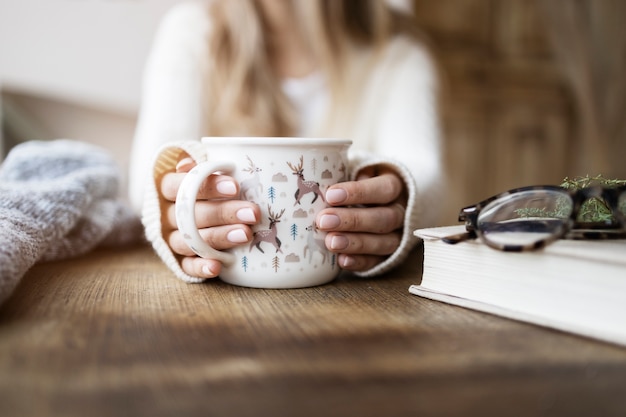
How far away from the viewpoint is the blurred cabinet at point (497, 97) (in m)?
1.75

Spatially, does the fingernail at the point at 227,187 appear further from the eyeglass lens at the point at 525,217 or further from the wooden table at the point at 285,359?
the eyeglass lens at the point at 525,217

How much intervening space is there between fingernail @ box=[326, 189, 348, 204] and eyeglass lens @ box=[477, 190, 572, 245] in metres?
0.12

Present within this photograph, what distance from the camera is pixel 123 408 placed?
0.27 meters

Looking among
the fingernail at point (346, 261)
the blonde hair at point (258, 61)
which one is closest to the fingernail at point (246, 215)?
the fingernail at point (346, 261)

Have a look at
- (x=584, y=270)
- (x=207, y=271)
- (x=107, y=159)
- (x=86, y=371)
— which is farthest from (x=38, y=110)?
(x=584, y=270)

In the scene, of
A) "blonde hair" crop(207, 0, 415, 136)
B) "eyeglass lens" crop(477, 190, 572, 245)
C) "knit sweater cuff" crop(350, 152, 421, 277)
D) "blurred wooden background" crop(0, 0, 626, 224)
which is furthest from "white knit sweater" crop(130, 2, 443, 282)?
"blurred wooden background" crop(0, 0, 626, 224)

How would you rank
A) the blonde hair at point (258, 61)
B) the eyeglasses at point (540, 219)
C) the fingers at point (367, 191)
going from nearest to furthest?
the eyeglasses at point (540, 219) → the fingers at point (367, 191) → the blonde hair at point (258, 61)

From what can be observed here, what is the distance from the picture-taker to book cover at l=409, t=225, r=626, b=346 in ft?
1.16

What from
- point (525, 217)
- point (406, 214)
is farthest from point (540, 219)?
point (406, 214)

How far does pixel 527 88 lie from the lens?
1911 millimetres

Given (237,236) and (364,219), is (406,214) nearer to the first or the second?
(364,219)

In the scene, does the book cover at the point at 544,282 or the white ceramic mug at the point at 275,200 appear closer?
the book cover at the point at 544,282

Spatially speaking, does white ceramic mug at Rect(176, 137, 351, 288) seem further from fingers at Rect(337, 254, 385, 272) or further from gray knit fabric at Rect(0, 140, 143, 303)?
gray knit fabric at Rect(0, 140, 143, 303)

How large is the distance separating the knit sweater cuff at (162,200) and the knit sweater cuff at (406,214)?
16 cm
